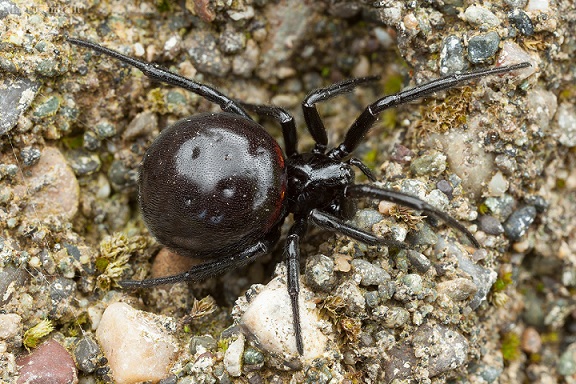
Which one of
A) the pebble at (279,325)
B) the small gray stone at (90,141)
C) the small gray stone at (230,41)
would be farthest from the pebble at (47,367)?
the small gray stone at (230,41)

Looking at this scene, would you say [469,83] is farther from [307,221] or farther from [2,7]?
[2,7]

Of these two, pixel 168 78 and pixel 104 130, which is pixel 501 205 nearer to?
pixel 168 78

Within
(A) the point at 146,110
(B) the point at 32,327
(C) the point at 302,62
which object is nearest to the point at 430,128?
(C) the point at 302,62

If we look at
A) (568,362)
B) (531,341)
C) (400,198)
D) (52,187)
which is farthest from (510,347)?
(52,187)

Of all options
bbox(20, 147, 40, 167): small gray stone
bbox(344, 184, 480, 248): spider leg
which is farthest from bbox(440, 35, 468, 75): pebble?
bbox(20, 147, 40, 167): small gray stone

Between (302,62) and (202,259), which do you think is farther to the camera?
(302,62)

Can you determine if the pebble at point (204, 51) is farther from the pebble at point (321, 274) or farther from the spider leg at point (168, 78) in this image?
the pebble at point (321, 274)

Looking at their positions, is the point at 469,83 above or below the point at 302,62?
above
